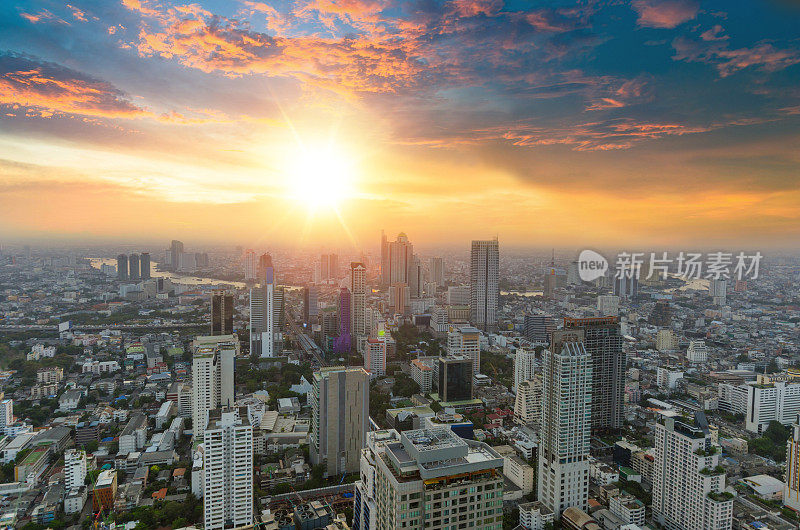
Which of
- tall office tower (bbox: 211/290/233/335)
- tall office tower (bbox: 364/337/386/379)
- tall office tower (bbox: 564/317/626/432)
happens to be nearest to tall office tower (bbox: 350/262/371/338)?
tall office tower (bbox: 364/337/386/379)

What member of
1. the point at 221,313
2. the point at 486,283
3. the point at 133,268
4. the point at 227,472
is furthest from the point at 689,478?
the point at 133,268

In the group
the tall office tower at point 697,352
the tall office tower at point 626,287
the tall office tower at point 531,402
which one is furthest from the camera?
the tall office tower at point 697,352

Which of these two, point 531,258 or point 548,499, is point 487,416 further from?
point 531,258

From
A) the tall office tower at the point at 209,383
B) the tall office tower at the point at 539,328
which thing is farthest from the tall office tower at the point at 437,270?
the tall office tower at the point at 209,383

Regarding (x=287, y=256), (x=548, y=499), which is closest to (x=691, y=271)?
(x=548, y=499)

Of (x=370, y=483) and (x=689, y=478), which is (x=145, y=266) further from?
(x=689, y=478)

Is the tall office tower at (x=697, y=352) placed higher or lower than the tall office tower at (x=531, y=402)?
higher

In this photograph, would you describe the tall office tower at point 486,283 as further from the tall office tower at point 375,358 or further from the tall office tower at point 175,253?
the tall office tower at point 175,253
